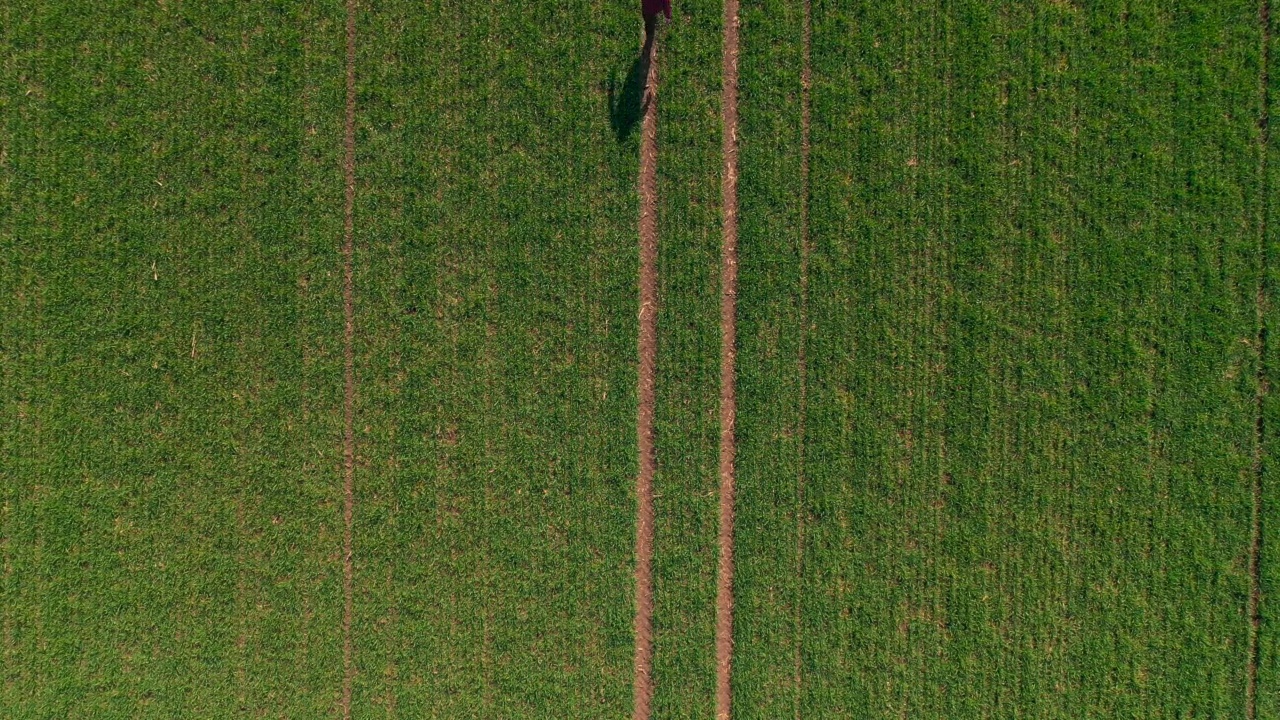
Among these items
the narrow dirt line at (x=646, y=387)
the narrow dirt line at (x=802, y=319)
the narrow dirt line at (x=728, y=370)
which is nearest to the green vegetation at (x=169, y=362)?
the narrow dirt line at (x=646, y=387)

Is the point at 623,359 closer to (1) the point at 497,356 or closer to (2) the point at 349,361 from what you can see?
(1) the point at 497,356

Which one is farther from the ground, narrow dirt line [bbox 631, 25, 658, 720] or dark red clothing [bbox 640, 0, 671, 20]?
dark red clothing [bbox 640, 0, 671, 20]

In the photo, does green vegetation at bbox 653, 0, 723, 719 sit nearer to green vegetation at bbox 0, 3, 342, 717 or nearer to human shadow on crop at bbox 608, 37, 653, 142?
human shadow on crop at bbox 608, 37, 653, 142

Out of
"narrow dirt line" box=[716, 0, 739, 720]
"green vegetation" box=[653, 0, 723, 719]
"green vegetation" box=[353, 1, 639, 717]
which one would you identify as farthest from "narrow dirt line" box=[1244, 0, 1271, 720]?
"green vegetation" box=[353, 1, 639, 717]

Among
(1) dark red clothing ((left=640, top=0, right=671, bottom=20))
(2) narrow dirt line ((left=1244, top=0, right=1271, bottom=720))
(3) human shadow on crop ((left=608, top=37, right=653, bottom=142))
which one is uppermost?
(1) dark red clothing ((left=640, top=0, right=671, bottom=20))

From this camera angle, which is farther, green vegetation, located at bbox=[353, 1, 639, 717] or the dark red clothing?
green vegetation, located at bbox=[353, 1, 639, 717]

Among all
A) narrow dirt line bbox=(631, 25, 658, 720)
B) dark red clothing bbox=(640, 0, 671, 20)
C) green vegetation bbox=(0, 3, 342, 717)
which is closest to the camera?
dark red clothing bbox=(640, 0, 671, 20)

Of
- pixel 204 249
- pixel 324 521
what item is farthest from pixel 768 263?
pixel 204 249
